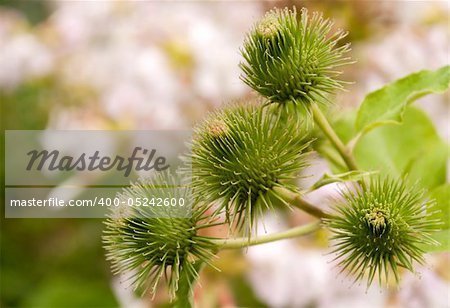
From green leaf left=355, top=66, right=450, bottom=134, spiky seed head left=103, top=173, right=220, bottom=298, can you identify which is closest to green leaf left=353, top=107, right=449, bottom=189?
green leaf left=355, top=66, right=450, bottom=134

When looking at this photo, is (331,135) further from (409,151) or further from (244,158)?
(409,151)

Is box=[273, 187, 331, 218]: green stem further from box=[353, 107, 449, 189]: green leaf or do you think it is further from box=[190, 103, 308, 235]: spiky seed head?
box=[353, 107, 449, 189]: green leaf

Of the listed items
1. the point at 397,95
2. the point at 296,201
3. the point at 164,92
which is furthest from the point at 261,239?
the point at 164,92

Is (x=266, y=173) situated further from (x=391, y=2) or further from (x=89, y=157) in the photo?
(x=391, y=2)

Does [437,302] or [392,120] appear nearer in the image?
[392,120]

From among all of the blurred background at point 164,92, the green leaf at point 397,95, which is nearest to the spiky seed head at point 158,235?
the green leaf at point 397,95

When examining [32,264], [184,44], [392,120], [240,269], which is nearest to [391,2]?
[184,44]

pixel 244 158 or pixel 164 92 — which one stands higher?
pixel 164 92
